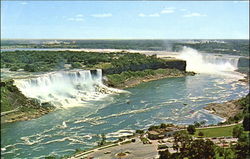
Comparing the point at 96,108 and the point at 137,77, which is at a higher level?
the point at 137,77

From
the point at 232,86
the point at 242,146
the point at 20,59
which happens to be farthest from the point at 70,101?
the point at 20,59

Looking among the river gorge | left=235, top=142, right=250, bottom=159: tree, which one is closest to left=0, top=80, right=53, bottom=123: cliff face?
the river gorge

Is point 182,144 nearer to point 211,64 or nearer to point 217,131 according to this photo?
point 217,131

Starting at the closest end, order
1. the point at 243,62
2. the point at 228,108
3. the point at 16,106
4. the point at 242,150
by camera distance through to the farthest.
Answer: the point at 242,150 < the point at 16,106 < the point at 228,108 < the point at 243,62

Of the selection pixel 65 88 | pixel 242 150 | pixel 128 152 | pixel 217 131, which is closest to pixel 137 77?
pixel 65 88

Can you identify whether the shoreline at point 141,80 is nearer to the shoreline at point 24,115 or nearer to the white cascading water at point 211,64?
the white cascading water at point 211,64

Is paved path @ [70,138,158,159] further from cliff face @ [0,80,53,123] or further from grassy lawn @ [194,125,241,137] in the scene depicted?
cliff face @ [0,80,53,123]
